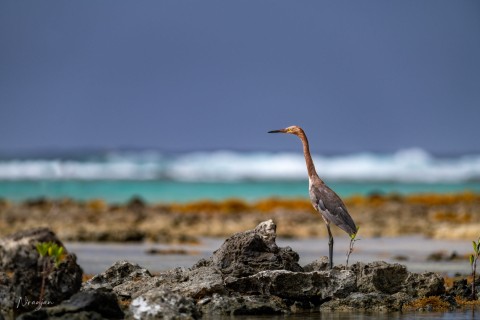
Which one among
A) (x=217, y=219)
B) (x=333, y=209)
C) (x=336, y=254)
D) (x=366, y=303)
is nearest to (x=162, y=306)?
(x=366, y=303)

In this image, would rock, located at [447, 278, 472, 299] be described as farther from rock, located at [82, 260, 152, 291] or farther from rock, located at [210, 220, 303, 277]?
rock, located at [82, 260, 152, 291]

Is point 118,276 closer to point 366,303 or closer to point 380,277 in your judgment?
point 366,303

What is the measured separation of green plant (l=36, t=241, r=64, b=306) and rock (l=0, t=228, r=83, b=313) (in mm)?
83

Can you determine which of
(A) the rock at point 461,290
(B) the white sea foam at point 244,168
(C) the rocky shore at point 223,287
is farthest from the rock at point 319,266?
(B) the white sea foam at point 244,168

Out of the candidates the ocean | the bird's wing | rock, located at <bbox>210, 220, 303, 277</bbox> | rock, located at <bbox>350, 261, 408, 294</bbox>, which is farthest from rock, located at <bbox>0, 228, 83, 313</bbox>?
the ocean

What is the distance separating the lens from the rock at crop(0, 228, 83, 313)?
10359mm

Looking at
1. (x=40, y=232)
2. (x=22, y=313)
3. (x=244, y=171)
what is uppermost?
(x=244, y=171)

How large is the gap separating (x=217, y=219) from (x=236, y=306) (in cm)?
1698

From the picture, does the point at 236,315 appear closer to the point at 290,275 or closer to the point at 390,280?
the point at 290,275

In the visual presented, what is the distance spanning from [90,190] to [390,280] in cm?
4519

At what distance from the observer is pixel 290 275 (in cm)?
1132

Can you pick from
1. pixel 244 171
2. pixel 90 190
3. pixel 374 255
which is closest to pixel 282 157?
pixel 244 171

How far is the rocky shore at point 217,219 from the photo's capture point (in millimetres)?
22953

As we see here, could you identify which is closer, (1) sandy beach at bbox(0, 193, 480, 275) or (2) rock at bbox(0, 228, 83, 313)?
(2) rock at bbox(0, 228, 83, 313)
